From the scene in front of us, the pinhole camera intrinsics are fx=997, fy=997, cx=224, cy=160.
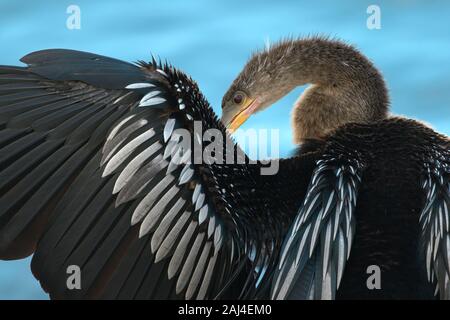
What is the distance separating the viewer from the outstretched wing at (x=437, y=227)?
136 inches

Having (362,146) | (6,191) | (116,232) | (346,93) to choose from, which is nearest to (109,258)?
(116,232)

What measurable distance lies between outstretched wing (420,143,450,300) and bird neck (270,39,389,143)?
92cm

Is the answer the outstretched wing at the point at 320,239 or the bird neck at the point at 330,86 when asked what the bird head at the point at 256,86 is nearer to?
the bird neck at the point at 330,86

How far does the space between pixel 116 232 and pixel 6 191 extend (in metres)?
0.43

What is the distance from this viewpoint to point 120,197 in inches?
136

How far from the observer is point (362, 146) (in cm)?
393

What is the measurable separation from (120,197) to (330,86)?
1734 mm

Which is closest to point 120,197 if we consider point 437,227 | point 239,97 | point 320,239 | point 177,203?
point 177,203

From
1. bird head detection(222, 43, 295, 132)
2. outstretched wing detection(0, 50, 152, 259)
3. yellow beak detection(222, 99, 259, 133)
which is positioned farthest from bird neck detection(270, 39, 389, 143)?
outstretched wing detection(0, 50, 152, 259)

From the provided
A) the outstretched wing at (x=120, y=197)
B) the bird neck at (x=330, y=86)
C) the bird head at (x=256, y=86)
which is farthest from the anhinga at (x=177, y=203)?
the bird head at (x=256, y=86)

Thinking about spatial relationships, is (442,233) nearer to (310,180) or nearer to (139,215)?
(310,180)

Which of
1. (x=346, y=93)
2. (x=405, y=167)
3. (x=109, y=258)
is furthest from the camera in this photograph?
(x=346, y=93)

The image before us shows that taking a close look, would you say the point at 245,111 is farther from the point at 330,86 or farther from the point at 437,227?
the point at 437,227

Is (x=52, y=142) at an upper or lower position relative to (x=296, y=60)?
lower
